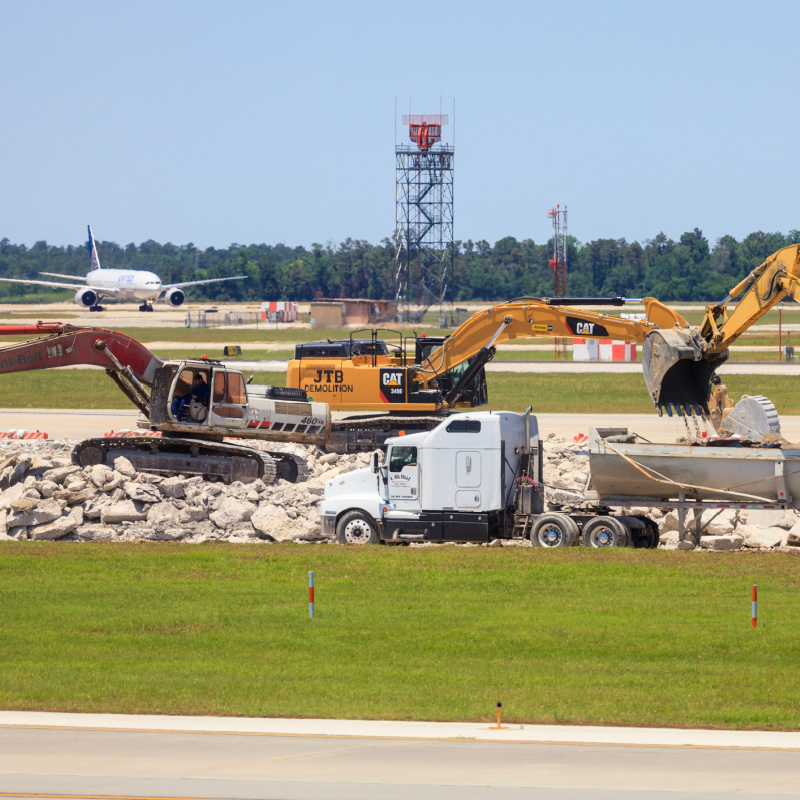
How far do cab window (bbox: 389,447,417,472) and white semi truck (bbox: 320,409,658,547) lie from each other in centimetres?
2

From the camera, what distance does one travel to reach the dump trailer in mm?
30438

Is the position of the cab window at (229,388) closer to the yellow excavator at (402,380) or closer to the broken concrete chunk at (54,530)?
the yellow excavator at (402,380)

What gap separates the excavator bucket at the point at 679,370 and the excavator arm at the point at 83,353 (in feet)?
38.9

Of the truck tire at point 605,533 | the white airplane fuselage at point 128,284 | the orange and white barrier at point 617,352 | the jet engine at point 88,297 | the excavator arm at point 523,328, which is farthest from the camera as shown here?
the white airplane fuselage at point 128,284

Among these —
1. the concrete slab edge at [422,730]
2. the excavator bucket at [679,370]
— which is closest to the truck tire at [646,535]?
the excavator bucket at [679,370]

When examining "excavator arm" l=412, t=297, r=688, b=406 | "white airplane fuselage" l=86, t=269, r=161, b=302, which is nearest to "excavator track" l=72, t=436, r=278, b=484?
"excavator arm" l=412, t=297, r=688, b=406

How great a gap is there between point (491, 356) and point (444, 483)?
13237mm

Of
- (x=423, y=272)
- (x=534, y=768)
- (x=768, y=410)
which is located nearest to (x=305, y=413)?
(x=768, y=410)

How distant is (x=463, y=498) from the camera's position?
77.8 ft

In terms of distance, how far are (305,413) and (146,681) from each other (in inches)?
725

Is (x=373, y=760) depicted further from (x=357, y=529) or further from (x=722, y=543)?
(x=722, y=543)

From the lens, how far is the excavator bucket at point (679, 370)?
2595 cm

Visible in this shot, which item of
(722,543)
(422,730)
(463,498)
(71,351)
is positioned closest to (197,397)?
(71,351)

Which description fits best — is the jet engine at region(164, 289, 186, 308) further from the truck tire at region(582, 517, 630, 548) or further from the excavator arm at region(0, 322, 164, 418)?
the truck tire at region(582, 517, 630, 548)
